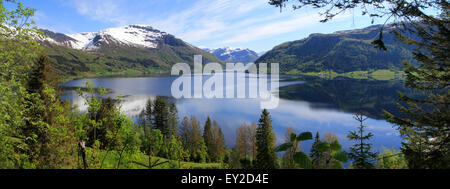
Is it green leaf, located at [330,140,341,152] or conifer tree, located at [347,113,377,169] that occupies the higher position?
green leaf, located at [330,140,341,152]

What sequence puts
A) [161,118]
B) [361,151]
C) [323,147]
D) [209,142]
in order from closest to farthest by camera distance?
1. [323,147]
2. [361,151]
3. [209,142]
4. [161,118]

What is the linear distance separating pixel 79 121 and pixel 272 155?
24115 mm

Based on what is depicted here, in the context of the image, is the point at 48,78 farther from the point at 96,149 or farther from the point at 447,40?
the point at 447,40

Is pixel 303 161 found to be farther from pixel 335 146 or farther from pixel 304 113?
pixel 304 113

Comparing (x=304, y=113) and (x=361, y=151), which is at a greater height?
(x=361, y=151)

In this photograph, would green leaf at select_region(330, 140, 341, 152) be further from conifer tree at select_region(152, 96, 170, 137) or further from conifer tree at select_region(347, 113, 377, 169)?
conifer tree at select_region(152, 96, 170, 137)

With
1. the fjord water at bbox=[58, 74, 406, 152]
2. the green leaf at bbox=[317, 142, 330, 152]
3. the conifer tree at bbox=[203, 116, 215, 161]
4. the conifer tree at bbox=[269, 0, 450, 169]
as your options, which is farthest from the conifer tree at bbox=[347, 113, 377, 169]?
the conifer tree at bbox=[203, 116, 215, 161]

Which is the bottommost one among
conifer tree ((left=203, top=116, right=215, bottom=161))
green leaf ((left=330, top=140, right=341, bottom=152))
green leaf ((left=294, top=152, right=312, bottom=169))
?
conifer tree ((left=203, top=116, right=215, bottom=161))

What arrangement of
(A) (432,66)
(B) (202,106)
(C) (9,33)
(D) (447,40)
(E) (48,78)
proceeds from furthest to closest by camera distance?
(B) (202,106) < (E) (48,78) < (A) (432,66) < (D) (447,40) < (C) (9,33)

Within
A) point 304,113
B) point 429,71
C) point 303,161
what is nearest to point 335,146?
point 303,161

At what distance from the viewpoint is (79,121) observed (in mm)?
5078

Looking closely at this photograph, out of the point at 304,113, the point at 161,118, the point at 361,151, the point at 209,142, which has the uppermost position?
the point at 361,151

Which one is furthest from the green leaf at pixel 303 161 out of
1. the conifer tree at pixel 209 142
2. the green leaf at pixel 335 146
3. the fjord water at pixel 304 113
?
the fjord water at pixel 304 113
